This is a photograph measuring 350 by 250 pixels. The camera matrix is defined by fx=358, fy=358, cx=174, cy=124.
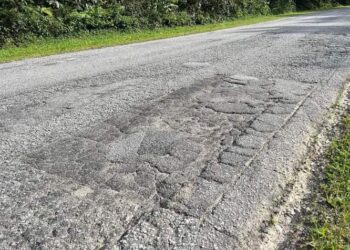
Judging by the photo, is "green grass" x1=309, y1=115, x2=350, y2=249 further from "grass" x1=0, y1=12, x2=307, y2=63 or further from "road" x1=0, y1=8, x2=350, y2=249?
"grass" x1=0, y1=12, x2=307, y2=63

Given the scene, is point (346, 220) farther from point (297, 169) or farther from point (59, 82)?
point (59, 82)

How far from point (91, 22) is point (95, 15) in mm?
661

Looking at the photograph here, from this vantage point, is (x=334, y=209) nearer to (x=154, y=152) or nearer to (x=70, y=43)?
(x=154, y=152)

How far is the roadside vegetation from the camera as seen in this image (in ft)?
38.2

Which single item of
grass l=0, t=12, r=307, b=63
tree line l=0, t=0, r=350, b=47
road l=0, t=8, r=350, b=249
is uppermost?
tree line l=0, t=0, r=350, b=47

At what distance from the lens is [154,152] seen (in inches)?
119

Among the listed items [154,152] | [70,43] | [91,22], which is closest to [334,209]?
[154,152]

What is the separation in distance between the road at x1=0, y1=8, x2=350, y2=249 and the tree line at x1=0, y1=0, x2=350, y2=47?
273 inches

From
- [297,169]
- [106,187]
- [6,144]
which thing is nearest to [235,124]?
[297,169]

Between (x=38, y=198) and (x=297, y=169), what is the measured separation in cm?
189

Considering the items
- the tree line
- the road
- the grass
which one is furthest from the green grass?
the tree line

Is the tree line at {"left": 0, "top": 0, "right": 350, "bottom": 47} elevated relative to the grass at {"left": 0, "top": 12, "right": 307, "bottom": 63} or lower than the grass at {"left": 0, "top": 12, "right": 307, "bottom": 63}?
elevated

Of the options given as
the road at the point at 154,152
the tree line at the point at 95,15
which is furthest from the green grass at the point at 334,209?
the tree line at the point at 95,15

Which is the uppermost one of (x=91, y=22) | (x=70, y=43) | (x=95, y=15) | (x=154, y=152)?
(x=95, y=15)
